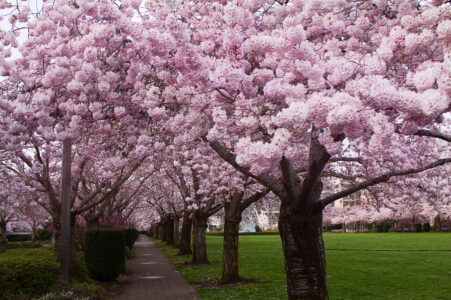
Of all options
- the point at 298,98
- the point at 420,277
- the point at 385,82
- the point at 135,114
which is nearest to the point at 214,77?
the point at 298,98

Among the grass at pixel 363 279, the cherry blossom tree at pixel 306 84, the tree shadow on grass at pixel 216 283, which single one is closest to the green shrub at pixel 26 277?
the grass at pixel 363 279

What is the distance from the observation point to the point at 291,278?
6.22m

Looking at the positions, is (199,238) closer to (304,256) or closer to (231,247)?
(231,247)

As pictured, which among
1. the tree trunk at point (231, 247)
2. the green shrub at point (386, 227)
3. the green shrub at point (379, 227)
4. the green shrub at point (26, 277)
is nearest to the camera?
the green shrub at point (26, 277)

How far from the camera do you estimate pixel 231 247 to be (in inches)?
531

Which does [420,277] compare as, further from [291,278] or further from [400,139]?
[291,278]

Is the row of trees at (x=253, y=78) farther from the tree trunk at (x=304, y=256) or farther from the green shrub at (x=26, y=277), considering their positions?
the green shrub at (x=26, y=277)

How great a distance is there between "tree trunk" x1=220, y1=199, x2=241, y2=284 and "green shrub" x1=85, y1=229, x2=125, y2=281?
368 cm

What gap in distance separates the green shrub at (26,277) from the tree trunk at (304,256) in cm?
491

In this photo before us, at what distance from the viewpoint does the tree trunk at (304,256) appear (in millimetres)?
6098

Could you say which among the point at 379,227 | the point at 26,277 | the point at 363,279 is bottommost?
the point at 379,227

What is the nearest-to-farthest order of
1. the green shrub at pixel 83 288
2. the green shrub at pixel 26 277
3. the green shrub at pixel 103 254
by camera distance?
the green shrub at pixel 26 277, the green shrub at pixel 83 288, the green shrub at pixel 103 254

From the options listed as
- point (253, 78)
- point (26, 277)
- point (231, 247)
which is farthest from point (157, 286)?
point (253, 78)

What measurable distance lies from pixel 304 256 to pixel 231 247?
24.6 feet
